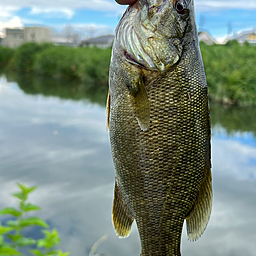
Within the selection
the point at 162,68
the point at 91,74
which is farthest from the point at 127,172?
the point at 91,74

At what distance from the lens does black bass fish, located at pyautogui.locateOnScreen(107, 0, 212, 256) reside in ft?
5.76

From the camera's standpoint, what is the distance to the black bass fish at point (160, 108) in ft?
5.76

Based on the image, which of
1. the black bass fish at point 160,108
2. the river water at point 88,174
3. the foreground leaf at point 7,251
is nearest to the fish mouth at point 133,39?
the black bass fish at point 160,108

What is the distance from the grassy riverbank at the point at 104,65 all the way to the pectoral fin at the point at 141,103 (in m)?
16.1

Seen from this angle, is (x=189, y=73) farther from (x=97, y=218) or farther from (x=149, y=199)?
(x=97, y=218)

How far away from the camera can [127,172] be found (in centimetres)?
186

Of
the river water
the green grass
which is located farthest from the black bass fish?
the green grass

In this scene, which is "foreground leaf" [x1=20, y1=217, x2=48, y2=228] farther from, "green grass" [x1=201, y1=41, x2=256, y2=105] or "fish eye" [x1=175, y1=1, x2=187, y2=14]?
"green grass" [x1=201, y1=41, x2=256, y2=105]

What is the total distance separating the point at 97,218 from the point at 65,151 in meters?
6.15

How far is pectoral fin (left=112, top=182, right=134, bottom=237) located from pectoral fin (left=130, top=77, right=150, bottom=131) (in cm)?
54

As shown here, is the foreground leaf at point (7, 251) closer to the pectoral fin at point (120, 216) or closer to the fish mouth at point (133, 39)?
the pectoral fin at point (120, 216)

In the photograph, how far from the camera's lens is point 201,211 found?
192 centimetres

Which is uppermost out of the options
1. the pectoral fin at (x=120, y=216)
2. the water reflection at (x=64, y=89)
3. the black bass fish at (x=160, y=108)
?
the black bass fish at (x=160, y=108)

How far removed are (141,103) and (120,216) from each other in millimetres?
794
